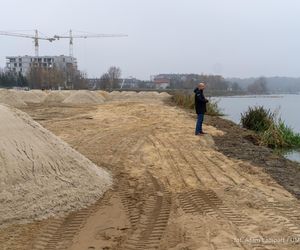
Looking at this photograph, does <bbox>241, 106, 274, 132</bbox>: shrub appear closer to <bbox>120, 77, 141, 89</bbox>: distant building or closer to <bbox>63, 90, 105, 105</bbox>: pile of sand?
<bbox>63, 90, 105, 105</bbox>: pile of sand

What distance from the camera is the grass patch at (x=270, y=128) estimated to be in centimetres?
1977

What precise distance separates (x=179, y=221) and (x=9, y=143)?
2865 mm

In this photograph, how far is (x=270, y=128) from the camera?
20.6 metres

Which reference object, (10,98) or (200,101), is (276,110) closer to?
(200,101)

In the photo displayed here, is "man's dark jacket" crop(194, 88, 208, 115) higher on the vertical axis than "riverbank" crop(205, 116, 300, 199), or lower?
higher

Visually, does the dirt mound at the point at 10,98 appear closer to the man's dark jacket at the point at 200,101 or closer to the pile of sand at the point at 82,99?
the pile of sand at the point at 82,99

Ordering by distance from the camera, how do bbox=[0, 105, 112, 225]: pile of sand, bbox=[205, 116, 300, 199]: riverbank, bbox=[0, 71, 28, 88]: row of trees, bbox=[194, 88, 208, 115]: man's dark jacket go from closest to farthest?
bbox=[0, 105, 112, 225]: pile of sand, bbox=[205, 116, 300, 199]: riverbank, bbox=[194, 88, 208, 115]: man's dark jacket, bbox=[0, 71, 28, 88]: row of trees

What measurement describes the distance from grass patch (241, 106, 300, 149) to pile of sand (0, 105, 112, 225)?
11.9 meters

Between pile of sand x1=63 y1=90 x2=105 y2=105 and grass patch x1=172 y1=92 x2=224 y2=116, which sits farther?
pile of sand x1=63 y1=90 x2=105 y2=105

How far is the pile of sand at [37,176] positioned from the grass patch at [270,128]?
38.9ft

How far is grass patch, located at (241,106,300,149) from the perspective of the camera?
64.8ft

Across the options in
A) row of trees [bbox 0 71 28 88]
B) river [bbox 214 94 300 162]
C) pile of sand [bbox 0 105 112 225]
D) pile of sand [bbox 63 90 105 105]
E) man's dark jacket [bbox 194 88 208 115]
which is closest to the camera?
pile of sand [bbox 0 105 112 225]

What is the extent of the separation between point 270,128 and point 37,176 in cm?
1481

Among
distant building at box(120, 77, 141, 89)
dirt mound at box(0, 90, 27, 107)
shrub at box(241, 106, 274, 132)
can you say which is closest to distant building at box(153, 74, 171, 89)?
distant building at box(120, 77, 141, 89)
